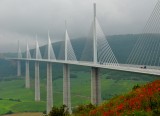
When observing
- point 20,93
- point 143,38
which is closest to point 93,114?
point 143,38

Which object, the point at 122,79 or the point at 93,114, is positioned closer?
the point at 93,114

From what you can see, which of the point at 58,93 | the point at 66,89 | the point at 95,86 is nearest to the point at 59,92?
the point at 58,93

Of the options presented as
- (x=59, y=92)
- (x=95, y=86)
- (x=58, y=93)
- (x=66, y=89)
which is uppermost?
(x=95, y=86)

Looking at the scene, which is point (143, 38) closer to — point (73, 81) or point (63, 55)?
point (63, 55)

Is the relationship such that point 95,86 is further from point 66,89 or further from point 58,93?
point 58,93

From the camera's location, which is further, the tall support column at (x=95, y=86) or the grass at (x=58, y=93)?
the grass at (x=58, y=93)

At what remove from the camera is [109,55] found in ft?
174

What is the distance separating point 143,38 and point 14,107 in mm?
79647

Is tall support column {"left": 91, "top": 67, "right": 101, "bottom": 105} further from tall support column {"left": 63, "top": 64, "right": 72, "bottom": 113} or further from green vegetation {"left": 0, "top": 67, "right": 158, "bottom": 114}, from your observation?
green vegetation {"left": 0, "top": 67, "right": 158, "bottom": 114}

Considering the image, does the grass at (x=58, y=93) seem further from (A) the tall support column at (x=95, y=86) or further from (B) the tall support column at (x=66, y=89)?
(A) the tall support column at (x=95, y=86)

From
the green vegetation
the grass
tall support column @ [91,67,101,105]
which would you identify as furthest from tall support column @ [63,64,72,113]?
the grass

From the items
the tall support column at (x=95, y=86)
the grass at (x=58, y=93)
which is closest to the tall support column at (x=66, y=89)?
the tall support column at (x=95, y=86)

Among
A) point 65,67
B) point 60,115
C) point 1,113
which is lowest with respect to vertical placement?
point 1,113

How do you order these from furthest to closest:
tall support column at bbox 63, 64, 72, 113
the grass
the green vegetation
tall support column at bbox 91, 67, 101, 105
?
the green vegetation
the grass
tall support column at bbox 63, 64, 72, 113
tall support column at bbox 91, 67, 101, 105
